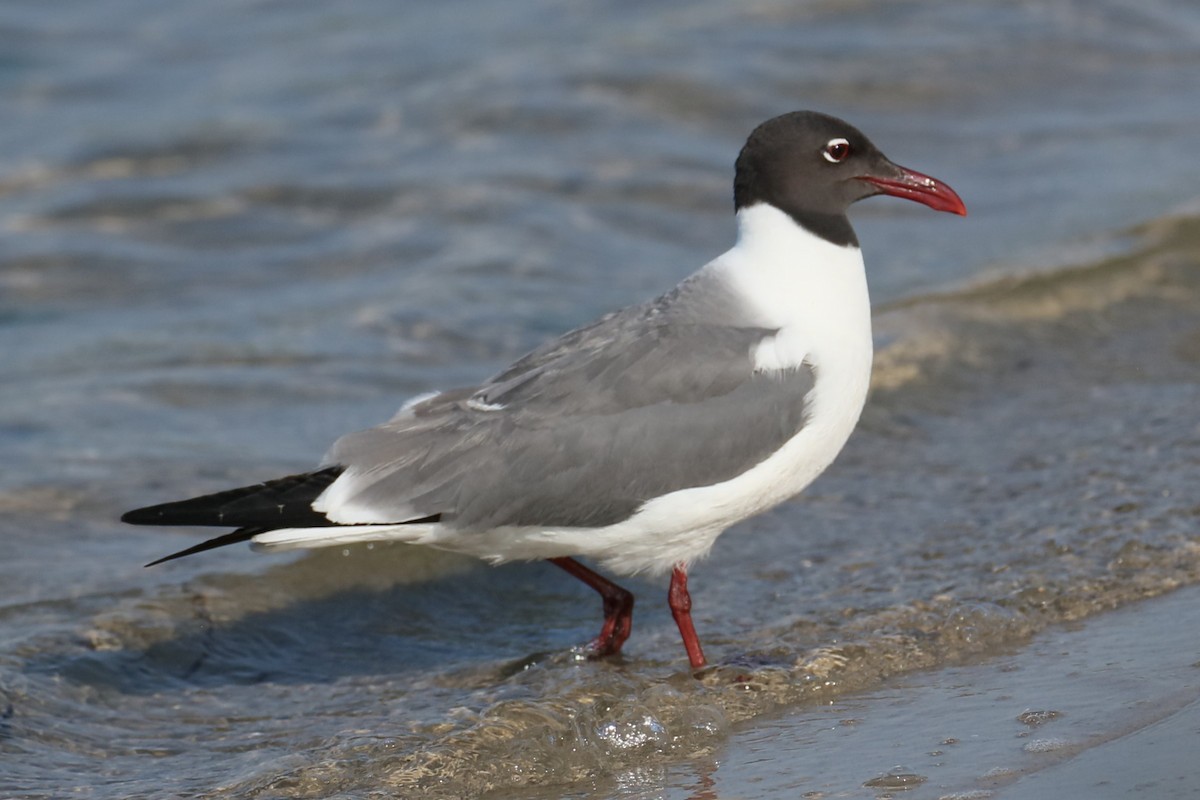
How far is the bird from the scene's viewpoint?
5.36 meters

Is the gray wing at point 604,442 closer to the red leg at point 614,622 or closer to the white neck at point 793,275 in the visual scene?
the white neck at point 793,275

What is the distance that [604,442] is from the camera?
5.38m

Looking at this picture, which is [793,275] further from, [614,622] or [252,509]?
[252,509]

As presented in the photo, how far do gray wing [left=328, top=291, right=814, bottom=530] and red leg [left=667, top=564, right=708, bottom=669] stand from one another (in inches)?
17.2

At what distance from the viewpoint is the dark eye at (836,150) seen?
19.3ft

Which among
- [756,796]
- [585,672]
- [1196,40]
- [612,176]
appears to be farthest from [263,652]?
[1196,40]

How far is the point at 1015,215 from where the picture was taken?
37.9 feet

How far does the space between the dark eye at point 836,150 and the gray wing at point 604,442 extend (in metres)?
0.78

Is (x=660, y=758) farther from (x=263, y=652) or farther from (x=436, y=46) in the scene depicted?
(x=436, y=46)

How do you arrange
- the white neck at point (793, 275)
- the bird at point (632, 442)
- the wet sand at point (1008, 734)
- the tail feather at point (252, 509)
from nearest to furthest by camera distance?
1. the wet sand at point (1008, 734)
2. the tail feather at point (252, 509)
3. the bird at point (632, 442)
4. the white neck at point (793, 275)

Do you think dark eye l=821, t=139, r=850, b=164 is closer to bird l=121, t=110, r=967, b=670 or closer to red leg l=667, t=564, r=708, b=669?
bird l=121, t=110, r=967, b=670

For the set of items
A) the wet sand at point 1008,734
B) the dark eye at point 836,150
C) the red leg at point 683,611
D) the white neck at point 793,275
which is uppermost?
the dark eye at point 836,150

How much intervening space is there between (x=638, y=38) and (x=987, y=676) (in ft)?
34.1

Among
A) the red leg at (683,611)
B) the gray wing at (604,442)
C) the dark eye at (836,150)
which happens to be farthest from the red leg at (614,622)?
the dark eye at (836,150)
